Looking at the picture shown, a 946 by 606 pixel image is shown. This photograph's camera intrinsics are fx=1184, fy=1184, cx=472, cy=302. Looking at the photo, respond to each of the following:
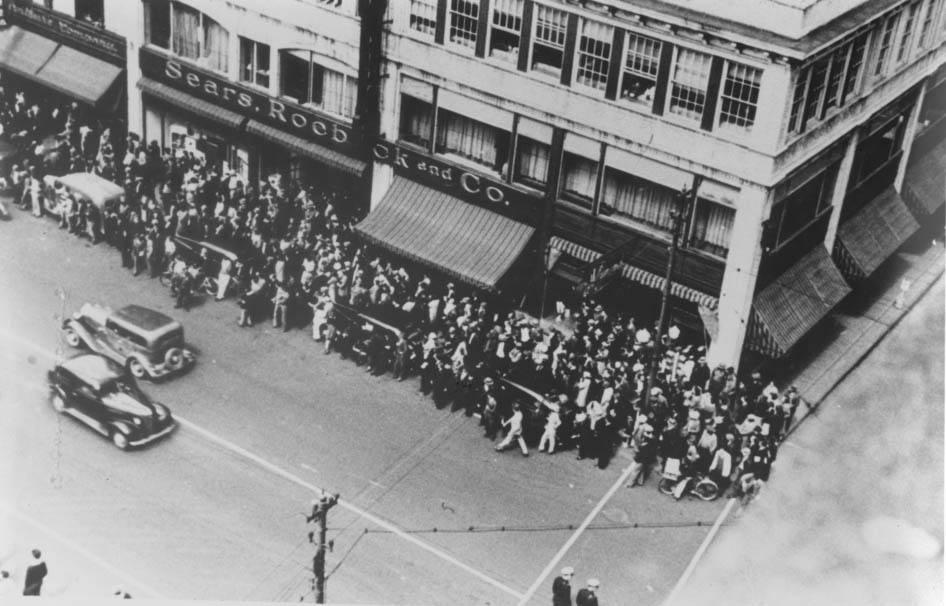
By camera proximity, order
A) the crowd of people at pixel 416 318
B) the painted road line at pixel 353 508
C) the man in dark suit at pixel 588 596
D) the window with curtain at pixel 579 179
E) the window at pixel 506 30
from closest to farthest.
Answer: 1. the man in dark suit at pixel 588 596
2. the painted road line at pixel 353 508
3. the crowd of people at pixel 416 318
4. the window at pixel 506 30
5. the window with curtain at pixel 579 179

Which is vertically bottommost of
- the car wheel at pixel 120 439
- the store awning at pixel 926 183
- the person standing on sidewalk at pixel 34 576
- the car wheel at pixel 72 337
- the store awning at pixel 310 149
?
the person standing on sidewalk at pixel 34 576

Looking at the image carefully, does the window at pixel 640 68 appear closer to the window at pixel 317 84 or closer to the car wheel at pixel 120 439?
the window at pixel 317 84

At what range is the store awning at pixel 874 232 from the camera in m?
32.8

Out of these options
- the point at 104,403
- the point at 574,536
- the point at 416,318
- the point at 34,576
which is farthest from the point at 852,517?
the point at 34,576

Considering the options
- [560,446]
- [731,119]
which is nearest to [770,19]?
[731,119]

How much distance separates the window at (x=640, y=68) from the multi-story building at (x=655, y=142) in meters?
0.04

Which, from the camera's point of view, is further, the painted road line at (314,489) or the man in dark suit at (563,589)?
the painted road line at (314,489)

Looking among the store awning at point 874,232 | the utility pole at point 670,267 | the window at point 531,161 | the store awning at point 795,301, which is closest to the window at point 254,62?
the window at point 531,161

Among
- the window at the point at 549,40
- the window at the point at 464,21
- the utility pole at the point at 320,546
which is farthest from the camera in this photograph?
the window at the point at 464,21

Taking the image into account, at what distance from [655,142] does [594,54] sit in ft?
8.37

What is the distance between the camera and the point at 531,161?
99.3 ft

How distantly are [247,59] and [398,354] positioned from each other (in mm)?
9367

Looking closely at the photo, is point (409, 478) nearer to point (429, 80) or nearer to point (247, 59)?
point (429, 80)

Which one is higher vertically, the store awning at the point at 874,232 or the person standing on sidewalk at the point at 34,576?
the store awning at the point at 874,232
